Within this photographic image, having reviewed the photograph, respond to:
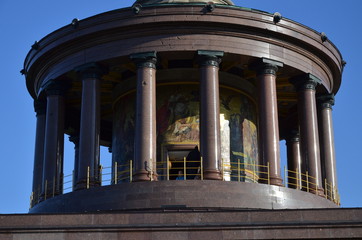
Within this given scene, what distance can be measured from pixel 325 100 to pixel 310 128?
4.09 meters

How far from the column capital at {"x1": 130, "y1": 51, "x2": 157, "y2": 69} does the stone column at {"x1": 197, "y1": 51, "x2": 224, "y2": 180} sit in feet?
6.15

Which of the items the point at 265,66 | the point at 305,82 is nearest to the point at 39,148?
the point at 265,66

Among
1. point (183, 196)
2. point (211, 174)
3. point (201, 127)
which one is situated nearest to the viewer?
point (183, 196)

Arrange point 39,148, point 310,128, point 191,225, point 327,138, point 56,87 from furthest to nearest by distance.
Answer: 1. point 39,148
2. point 327,138
3. point 56,87
4. point 310,128
5. point 191,225

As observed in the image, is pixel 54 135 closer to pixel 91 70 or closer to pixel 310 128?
pixel 91 70

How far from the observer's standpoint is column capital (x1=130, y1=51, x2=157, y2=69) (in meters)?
39.8

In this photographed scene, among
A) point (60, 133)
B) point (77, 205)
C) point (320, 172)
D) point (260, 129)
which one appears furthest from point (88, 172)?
point (320, 172)

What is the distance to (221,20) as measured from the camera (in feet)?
131

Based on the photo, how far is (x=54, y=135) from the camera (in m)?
42.9

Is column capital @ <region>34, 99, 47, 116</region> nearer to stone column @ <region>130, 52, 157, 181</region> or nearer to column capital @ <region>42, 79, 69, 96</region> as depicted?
column capital @ <region>42, 79, 69, 96</region>

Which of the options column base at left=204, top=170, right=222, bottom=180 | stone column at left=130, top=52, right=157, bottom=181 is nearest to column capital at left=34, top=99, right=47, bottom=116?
stone column at left=130, top=52, right=157, bottom=181

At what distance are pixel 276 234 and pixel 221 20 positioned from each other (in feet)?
43.2

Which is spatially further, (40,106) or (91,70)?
(40,106)

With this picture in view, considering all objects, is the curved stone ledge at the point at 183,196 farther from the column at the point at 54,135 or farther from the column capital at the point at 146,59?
the column capital at the point at 146,59
